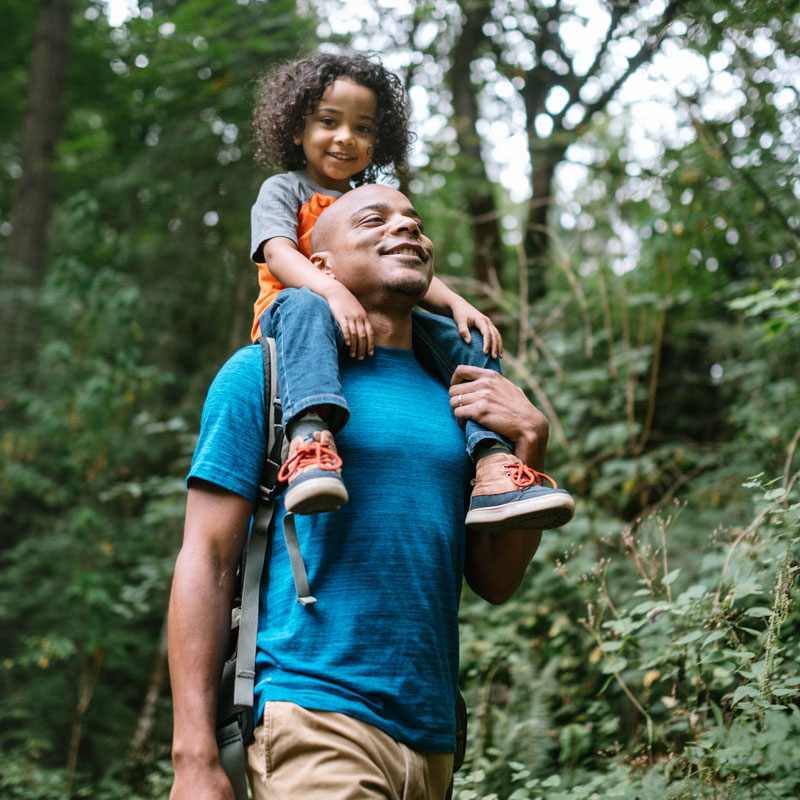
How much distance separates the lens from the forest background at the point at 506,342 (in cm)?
453

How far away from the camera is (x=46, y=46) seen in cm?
962

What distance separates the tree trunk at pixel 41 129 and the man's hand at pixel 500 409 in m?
8.35

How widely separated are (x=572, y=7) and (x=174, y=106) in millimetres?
3770

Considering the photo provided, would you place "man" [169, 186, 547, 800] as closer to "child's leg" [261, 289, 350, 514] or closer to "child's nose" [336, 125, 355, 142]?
"child's leg" [261, 289, 350, 514]

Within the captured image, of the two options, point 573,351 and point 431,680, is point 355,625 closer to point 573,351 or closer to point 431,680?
point 431,680

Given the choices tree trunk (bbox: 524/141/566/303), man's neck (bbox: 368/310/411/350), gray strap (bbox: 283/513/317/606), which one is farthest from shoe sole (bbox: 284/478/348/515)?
tree trunk (bbox: 524/141/566/303)

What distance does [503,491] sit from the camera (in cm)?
187

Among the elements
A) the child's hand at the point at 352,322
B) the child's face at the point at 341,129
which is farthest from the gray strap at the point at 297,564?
the child's face at the point at 341,129

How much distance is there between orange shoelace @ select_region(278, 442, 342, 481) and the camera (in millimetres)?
1681

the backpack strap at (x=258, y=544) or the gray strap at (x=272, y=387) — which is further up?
the gray strap at (x=272, y=387)

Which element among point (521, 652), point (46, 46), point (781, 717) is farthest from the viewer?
point (46, 46)

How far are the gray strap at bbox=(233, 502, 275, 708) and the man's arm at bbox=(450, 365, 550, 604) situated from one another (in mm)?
551

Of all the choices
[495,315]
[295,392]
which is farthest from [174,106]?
[295,392]

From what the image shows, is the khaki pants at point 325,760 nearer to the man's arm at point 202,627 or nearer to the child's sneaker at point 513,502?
the man's arm at point 202,627
